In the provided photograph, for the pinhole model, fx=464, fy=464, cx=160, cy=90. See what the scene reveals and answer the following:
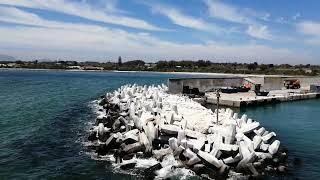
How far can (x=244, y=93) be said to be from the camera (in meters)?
48.2

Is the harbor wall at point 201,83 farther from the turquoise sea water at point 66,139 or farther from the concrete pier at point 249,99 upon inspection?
the turquoise sea water at point 66,139

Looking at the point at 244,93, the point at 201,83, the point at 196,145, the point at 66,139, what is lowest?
the point at 66,139

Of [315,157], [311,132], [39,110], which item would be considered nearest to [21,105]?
[39,110]

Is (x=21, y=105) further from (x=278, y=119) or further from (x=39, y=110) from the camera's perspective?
(x=278, y=119)

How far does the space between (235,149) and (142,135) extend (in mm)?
4266

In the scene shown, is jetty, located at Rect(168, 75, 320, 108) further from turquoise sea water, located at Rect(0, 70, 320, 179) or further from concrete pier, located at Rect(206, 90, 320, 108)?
turquoise sea water, located at Rect(0, 70, 320, 179)

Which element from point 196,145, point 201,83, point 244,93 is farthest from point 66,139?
point 244,93

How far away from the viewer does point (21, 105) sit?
135 ft

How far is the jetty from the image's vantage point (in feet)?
134

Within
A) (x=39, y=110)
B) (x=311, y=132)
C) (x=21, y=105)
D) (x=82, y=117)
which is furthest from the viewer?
(x=21, y=105)

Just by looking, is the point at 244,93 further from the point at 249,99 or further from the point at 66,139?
the point at 66,139

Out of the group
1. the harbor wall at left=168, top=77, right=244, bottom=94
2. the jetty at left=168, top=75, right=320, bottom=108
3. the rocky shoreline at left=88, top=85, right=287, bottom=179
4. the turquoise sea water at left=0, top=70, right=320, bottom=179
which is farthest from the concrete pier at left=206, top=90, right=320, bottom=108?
the rocky shoreline at left=88, top=85, right=287, bottom=179

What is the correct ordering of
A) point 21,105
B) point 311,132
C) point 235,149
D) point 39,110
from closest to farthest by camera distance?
point 235,149, point 311,132, point 39,110, point 21,105

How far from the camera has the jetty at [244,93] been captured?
40.8 m
